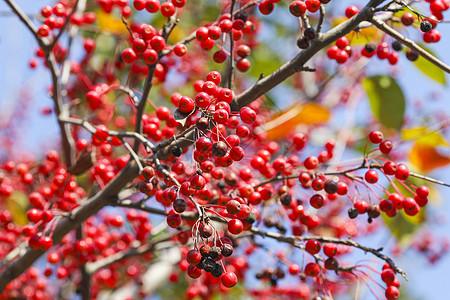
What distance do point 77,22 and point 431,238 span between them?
4517mm

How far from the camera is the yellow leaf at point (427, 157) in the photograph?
299cm

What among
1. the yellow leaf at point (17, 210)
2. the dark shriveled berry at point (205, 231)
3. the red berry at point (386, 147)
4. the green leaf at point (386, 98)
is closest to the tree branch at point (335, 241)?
the red berry at point (386, 147)

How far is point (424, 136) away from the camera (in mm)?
2963

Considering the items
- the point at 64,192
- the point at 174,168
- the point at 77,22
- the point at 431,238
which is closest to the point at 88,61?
the point at 77,22

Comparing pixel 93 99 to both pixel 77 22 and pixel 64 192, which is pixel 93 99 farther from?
pixel 77 22

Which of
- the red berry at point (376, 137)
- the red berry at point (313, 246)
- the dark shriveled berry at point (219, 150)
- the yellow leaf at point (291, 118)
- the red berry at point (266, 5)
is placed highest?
the red berry at point (266, 5)

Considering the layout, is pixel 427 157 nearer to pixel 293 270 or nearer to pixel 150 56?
pixel 293 270

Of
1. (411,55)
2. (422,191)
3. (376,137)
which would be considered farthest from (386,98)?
(422,191)

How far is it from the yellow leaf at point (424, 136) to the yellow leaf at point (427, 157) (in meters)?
0.04

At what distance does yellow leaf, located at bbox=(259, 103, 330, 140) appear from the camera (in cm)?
325

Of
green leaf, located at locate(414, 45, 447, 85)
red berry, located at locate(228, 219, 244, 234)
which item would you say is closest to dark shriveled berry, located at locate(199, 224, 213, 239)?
red berry, located at locate(228, 219, 244, 234)

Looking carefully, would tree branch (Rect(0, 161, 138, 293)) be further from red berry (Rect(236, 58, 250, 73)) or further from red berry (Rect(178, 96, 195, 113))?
red berry (Rect(236, 58, 250, 73))

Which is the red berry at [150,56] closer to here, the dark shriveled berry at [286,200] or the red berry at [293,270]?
the dark shriveled berry at [286,200]

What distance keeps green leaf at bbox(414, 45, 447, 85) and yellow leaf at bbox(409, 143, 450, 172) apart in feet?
2.06
